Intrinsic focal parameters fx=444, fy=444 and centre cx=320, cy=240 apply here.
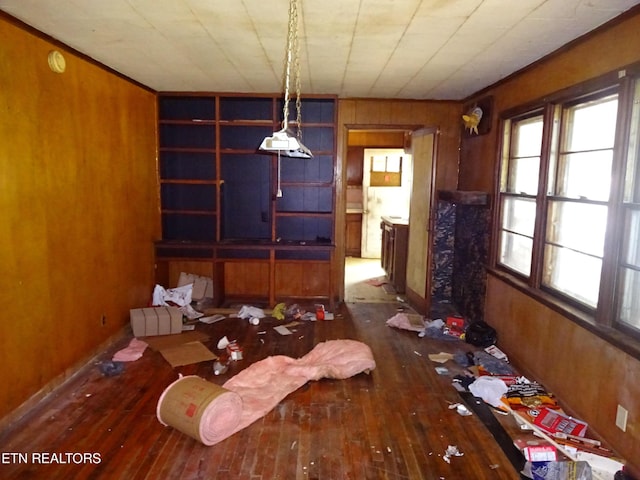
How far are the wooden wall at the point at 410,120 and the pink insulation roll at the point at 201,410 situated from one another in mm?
3297

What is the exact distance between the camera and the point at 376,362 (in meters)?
3.83

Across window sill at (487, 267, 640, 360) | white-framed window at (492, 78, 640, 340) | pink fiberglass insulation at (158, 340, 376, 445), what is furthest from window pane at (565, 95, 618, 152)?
pink fiberglass insulation at (158, 340, 376, 445)

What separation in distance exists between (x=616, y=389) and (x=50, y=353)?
143 inches

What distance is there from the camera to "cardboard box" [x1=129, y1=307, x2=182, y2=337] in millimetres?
4238

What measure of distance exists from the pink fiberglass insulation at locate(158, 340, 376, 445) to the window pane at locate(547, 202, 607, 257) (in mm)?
1719

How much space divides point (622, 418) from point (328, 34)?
2914mm

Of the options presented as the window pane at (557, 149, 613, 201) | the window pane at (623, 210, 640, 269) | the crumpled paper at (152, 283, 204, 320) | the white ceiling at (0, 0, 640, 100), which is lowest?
the crumpled paper at (152, 283, 204, 320)

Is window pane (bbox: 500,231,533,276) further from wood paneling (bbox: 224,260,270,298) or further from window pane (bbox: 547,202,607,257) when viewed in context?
wood paneling (bbox: 224,260,270,298)

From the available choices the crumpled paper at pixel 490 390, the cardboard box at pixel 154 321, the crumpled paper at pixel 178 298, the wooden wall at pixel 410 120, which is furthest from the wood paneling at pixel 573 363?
the crumpled paper at pixel 178 298

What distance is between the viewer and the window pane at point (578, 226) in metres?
2.82

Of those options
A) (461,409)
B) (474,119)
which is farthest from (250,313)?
(474,119)

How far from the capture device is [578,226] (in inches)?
120

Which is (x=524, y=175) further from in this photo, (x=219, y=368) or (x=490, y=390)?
(x=219, y=368)

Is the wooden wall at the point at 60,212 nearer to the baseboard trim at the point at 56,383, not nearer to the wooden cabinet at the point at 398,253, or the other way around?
the baseboard trim at the point at 56,383
